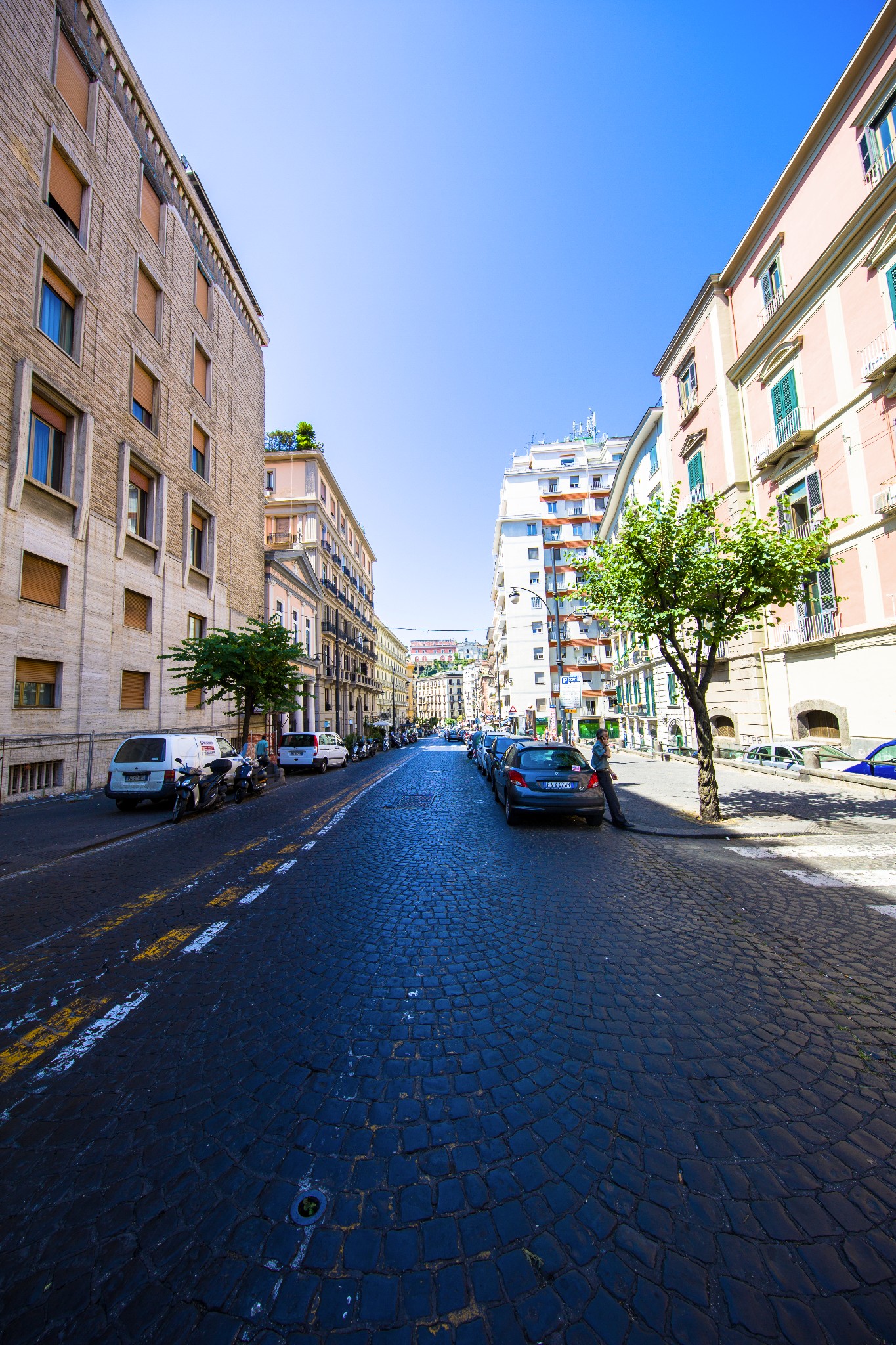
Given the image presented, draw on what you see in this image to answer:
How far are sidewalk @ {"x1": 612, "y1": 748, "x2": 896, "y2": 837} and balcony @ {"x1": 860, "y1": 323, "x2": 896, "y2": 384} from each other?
10.4 metres

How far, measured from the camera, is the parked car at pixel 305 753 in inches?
921

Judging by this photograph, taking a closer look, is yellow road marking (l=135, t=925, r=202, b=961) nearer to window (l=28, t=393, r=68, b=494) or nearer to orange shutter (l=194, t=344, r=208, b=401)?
window (l=28, t=393, r=68, b=494)

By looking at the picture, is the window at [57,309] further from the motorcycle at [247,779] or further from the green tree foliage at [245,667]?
the motorcycle at [247,779]

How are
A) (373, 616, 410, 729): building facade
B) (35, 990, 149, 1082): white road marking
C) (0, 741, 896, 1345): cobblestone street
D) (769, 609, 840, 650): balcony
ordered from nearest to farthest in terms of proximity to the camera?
(0, 741, 896, 1345): cobblestone street
(35, 990, 149, 1082): white road marking
(769, 609, 840, 650): balcony
(373, 616, 410, 729): building facade

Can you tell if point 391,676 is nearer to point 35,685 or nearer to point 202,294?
point 202,294

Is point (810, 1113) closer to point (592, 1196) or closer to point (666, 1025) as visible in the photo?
point (666, 1025)

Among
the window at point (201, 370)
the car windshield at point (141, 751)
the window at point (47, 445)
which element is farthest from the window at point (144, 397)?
the car windshield at point (141, 751)

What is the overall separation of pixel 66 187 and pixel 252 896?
21.3 meters

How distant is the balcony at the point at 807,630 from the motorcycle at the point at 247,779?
16.1 m

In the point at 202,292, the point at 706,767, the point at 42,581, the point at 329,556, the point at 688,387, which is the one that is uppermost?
the point at 202,292

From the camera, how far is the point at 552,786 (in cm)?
916

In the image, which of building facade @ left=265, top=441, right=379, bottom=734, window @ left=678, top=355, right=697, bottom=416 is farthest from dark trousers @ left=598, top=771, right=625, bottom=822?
building facade @ left=265, top=441, right=379, bottom=734

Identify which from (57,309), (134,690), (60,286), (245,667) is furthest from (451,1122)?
(60,286)

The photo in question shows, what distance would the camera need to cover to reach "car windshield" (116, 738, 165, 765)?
11.7 meters
